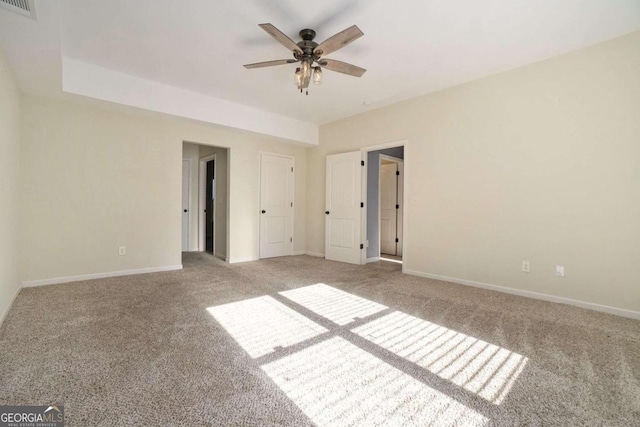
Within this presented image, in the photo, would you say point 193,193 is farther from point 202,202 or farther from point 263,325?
point 263,325

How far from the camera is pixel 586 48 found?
2865 millimetres

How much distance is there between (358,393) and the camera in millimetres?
1520

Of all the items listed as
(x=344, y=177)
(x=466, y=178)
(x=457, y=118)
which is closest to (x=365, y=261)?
(x=344, y=177)

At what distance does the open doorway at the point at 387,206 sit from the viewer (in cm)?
545

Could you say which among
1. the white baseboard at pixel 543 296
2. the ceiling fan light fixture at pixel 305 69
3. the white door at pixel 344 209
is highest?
the ceiling fan light fixture at pixel 305 69

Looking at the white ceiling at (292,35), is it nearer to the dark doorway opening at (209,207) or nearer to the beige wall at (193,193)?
the beige wall at (193,193)

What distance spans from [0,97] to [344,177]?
4.29m

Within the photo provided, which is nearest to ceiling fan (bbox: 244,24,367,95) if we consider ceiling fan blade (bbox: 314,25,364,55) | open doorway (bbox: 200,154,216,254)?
ceiling fan blade (bbox: 314,25,364,55)

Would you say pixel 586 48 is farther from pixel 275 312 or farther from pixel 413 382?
pixel 275 312

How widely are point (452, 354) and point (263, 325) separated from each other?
4.80 ft

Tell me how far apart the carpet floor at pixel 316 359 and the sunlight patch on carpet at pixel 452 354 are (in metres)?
0.01

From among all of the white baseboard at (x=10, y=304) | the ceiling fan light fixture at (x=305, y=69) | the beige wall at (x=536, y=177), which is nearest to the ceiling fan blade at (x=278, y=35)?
the ceiling fan light fixture at (x=305, y=69)

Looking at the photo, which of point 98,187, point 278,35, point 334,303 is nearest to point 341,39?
point 278,35
